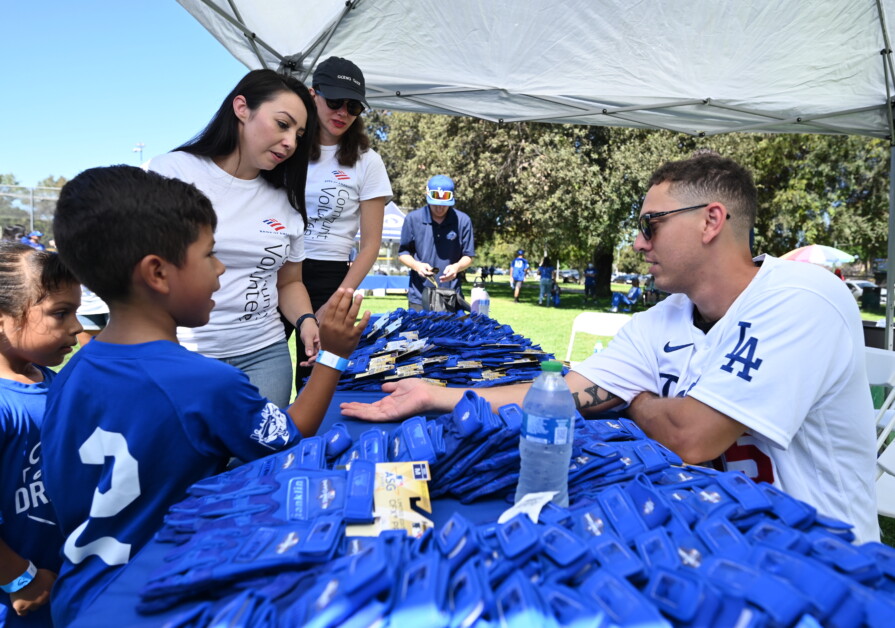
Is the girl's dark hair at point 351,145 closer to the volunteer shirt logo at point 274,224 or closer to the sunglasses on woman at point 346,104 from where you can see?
the sunglasses on woman at point 346,104

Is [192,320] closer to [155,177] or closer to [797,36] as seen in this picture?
[155,177]

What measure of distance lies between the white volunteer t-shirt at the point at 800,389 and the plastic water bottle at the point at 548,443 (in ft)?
1.77

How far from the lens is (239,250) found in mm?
1950

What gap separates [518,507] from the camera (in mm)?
1021

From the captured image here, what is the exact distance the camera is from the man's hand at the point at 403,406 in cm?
185

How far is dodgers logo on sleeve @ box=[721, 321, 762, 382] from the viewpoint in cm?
146

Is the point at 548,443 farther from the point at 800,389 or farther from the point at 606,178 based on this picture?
the point at 606,178

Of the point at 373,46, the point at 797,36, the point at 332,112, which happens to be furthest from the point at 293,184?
the point at 797,36

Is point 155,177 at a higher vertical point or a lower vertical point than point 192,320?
higher

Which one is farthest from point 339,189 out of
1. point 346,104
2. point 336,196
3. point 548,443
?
point 548,443

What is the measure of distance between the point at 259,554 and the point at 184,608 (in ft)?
0.41

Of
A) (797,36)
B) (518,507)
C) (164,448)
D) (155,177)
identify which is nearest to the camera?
(518,507)

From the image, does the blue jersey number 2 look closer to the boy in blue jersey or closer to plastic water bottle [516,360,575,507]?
the boy in blue jersey

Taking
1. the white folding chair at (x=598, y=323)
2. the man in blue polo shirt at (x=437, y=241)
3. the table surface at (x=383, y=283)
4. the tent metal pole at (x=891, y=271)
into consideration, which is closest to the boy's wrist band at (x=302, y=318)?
the man in blue polo shirt at (x=437, y=241)
